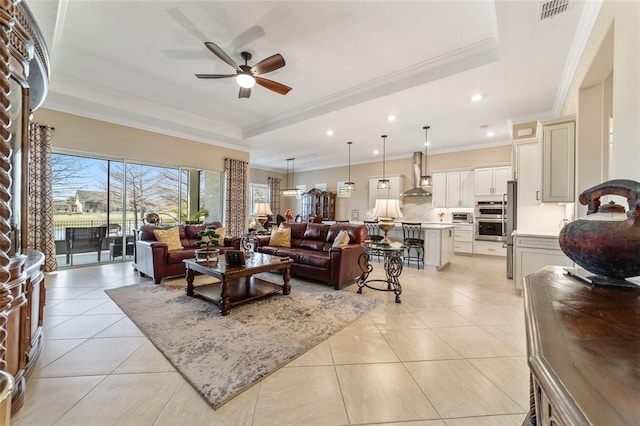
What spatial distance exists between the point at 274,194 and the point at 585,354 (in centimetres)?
1049

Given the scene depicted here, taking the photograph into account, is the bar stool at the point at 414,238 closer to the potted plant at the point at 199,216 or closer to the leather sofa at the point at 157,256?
the leather sofa at the point at 157,256

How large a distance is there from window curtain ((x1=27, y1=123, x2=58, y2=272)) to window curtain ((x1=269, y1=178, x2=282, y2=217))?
6619mm

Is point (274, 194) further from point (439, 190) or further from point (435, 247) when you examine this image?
point (435, 247)

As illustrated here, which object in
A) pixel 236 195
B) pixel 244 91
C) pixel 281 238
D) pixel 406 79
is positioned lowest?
pixel 281 238

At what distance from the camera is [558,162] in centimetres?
327

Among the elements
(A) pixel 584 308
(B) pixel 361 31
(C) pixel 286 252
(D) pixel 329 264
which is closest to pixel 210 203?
(C) pixel 286 252

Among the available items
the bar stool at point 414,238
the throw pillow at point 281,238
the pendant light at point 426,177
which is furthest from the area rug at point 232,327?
the pendant light at point 426,177

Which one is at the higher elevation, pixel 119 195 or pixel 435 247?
pixel 119 195

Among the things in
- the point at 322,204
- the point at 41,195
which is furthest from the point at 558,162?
the point at 41,195

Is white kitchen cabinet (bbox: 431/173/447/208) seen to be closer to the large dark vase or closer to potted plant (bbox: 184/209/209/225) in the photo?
potted plant (bbox: 184/209/209/225)

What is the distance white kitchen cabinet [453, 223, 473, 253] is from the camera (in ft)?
22.5

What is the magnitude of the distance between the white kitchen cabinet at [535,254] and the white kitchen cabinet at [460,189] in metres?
3.57

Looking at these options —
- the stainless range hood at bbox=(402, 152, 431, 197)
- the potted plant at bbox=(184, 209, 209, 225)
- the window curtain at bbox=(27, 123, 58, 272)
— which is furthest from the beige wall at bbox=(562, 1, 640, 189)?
the window curtain at bbox=(27, 123, 58, 272)

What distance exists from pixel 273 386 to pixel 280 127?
498 centimetres
